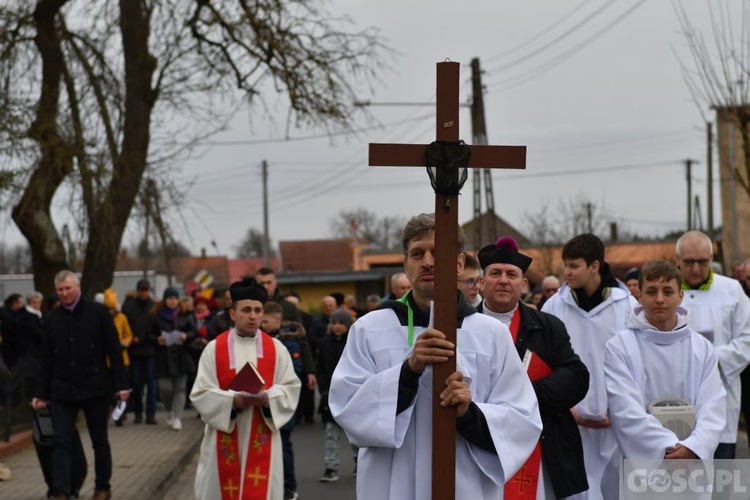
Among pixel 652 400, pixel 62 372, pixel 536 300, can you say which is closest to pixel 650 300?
pixel 652 400

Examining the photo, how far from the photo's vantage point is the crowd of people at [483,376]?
4.78 m

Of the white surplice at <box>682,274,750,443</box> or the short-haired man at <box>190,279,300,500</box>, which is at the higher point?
the white surplice at <box>682,274,750,443</box>

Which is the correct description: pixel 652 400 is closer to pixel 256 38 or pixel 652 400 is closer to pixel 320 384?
pixel 320 384

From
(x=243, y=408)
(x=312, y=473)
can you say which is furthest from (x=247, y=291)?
(x=312, y=473)

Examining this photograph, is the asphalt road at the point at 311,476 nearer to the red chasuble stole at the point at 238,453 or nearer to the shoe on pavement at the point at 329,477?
the shoe on pavement at the point at 329,477

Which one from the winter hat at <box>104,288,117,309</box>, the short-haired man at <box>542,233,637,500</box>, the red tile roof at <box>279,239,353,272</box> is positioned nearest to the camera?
the short-haired man at <box>542,233,637,500</box>

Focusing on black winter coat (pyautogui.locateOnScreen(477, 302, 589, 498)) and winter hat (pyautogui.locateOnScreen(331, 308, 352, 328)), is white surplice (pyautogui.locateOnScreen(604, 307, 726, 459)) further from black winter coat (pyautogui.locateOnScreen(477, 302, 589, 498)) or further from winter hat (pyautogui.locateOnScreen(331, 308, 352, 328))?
winter hat (pyautogui.locateOnScreen(331, 308, 352, 328))

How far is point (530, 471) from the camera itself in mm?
6312

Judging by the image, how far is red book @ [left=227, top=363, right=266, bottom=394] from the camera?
8.51 metres

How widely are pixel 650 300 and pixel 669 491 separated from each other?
1.01 meters

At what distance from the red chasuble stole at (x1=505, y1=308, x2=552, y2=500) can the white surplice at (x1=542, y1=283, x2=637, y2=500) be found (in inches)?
30.3

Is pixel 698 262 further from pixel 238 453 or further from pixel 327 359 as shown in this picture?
pixel 327 359

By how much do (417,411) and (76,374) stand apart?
21.3 feet

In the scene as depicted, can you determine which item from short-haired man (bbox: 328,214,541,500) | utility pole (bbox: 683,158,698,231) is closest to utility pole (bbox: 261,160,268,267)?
utility pole (bbox: 683,158,698,231)
